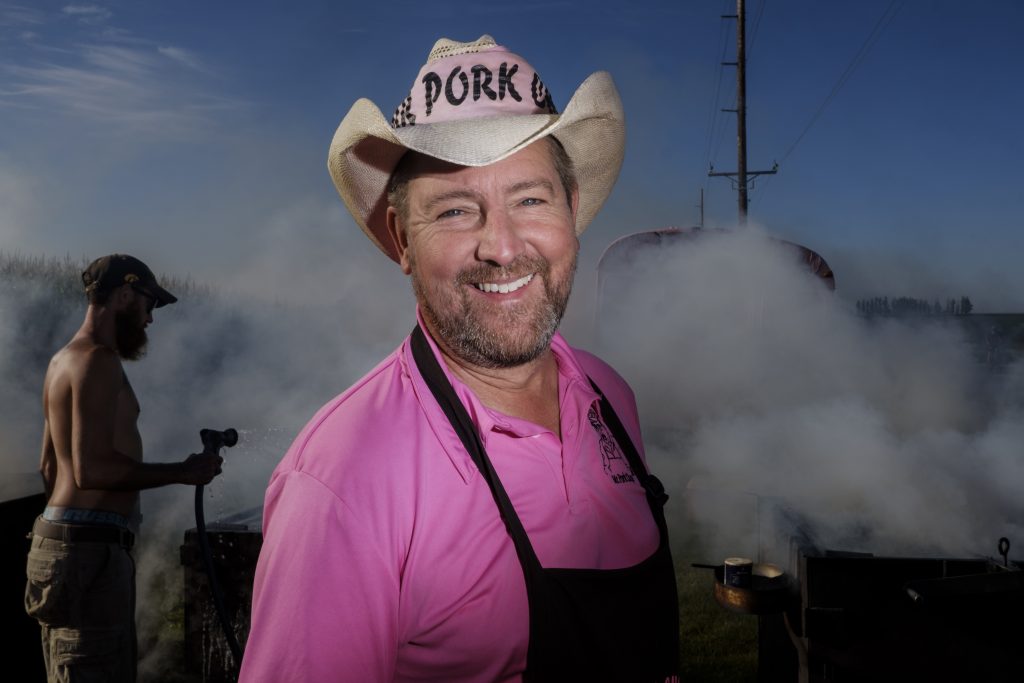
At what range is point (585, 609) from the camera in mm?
1521

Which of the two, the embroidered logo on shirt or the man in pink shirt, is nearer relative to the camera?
the man in pink shirt

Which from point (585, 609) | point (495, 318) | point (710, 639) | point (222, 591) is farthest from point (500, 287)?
point (710, 639)

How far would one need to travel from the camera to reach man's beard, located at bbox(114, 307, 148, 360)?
3.67 metres

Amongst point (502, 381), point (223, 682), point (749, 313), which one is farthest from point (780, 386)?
point (502, 381)

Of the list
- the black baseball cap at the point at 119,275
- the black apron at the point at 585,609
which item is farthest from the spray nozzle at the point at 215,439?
the black apron at the point at 585,609

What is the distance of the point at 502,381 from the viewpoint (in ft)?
5.81

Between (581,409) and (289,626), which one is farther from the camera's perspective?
(581,409)

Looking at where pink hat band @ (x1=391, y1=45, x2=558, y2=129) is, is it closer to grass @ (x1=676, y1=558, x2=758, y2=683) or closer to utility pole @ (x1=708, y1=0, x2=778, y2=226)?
grass @ (x1=676, y1=558, x2=758, y2=683)

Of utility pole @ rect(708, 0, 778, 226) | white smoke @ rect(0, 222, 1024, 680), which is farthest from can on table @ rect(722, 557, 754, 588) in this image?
utility pole @ rect(708, 0, 778, 226)

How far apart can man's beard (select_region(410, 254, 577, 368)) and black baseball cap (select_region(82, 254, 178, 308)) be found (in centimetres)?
275

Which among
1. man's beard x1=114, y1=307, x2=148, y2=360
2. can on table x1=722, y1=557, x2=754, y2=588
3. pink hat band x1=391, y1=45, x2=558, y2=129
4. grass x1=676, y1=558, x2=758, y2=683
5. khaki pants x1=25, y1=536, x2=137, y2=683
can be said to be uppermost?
pink hat band x1=391, y1=45, x2=558, y2=129

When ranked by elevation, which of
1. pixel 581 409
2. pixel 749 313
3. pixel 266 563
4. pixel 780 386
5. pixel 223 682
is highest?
pixel 749 313

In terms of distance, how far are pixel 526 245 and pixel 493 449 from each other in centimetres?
51

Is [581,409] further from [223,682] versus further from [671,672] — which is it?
[223,682]
